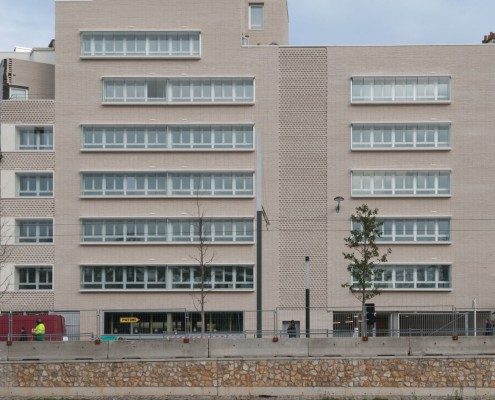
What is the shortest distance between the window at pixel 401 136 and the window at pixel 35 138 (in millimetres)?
19741

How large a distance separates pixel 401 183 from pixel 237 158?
10.7 metres

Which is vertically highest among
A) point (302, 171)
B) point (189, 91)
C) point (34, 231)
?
point (189, 91)

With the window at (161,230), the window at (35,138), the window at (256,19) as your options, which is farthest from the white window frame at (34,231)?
the window at (256,19)

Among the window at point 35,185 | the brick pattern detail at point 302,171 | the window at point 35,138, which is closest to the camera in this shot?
the brick pattern detail at point 302,171

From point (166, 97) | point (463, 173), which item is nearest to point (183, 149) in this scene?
point (166, 97)

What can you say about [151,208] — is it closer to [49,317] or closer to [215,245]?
[215,245]

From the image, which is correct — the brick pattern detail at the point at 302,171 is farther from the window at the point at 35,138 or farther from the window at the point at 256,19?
the window at the point at 35,138

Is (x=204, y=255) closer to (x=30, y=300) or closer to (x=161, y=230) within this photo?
(x=161, y=230)

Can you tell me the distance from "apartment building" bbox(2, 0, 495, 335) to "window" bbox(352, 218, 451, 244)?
0.09m

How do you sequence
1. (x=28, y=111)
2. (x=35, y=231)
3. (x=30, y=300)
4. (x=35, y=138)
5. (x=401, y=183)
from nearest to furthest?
1. (x=30, y=300)
2. (x=401, y=183)
3. (x=35, y=231)
4. (x=28, y=111)
5. (x=35, y=138)

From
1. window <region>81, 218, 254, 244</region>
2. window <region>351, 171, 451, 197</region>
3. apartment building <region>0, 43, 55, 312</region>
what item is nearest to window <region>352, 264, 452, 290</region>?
window <region>351, 171, 451, 197</region>

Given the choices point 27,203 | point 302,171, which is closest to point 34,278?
point 27,203

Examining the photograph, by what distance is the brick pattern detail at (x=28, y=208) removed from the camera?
2739 inches

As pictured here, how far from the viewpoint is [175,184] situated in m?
69.5
